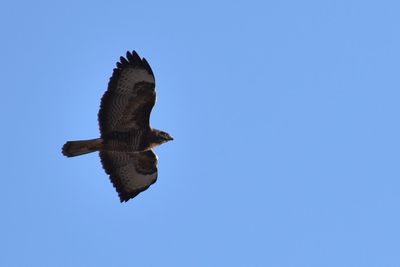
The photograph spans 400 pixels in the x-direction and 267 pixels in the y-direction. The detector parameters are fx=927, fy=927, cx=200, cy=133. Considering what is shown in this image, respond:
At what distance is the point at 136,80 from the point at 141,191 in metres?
2.66

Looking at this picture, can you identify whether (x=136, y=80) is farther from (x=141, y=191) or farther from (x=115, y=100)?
(x=141, y=191)

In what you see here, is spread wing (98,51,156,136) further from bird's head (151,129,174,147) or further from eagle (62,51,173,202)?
bird's head (151,129,174,147)

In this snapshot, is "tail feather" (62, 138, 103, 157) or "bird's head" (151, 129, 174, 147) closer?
"tail feather" (62, 138, 103, 157)

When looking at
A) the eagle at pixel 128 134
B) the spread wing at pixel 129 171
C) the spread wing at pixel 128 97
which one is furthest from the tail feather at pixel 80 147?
the spread wing at pixel 129 171

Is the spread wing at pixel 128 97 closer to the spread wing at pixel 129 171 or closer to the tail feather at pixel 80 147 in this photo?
the tail feather at pixel 80 147

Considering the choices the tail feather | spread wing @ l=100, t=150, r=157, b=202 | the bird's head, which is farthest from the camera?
spread wing @ l=100, t=150, r=157, b=202

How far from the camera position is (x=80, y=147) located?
18781 millimetres

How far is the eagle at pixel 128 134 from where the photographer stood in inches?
742

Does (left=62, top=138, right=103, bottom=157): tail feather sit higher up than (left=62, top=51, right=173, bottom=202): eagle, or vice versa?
(left=62, top=51, right=173, bottom=202): eagle

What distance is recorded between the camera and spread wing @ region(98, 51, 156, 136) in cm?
1881

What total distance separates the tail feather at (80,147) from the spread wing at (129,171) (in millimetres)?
937

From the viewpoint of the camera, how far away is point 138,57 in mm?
18797

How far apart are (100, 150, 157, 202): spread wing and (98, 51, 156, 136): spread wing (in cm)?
90

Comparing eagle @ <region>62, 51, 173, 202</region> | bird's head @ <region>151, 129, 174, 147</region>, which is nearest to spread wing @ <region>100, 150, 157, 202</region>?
eagle @ <region>62, 51, 173, 202</region>
